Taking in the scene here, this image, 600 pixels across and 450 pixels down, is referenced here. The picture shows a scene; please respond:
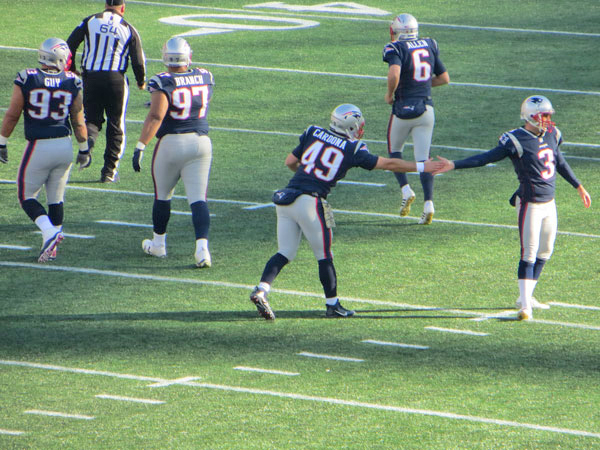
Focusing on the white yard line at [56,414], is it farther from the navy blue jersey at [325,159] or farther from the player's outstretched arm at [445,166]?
the player's outstretched arm at [445,166]

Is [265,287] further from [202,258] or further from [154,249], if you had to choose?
[154,249]

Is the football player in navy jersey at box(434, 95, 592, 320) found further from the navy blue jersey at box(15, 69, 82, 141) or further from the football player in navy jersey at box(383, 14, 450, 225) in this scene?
the navy blue jersey at box(15, 69, 82, 141)

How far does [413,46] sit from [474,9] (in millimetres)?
13626

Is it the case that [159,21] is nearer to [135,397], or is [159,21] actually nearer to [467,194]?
[467,194]

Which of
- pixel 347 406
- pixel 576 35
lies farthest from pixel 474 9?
pixel 347 406

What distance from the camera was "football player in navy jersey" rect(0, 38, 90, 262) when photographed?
9.65 m

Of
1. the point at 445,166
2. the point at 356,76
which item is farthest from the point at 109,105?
the point at 356,76

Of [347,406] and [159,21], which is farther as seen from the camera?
[159,21]

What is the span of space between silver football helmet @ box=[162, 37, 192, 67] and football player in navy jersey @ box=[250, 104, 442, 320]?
5.26 ft

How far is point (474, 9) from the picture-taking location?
24.5m

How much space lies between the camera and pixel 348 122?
27.4 ft

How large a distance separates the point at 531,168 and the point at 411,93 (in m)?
3.15

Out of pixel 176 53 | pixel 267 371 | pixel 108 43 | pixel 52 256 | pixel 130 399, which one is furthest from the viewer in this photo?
pixel 108 43

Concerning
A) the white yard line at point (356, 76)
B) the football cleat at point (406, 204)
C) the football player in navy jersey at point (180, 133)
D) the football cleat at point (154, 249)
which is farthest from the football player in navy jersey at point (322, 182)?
the white yard line at point (356, 76)
